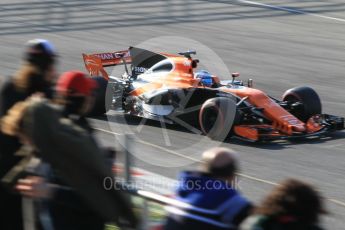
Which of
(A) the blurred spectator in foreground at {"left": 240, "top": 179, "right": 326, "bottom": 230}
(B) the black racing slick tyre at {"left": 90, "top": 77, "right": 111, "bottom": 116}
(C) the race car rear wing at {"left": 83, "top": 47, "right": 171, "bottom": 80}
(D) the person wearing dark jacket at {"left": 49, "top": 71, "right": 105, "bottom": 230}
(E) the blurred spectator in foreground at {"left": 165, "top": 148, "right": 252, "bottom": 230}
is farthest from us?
(C) the race car rear wing at {"left": 83, "top": 47, "right": 171, "bottom": 80}

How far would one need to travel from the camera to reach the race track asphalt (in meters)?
10.2

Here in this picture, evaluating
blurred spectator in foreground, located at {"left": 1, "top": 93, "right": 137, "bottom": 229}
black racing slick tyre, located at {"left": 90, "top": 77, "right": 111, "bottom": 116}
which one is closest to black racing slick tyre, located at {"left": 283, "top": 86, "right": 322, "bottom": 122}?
black racing slick tyre, located at {"left": 90, "top": 77, "right": 111, "bottom": 116}

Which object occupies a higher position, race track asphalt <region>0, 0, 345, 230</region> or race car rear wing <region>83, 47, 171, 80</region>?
race car rear wing <region>83, 47, 171, 80</region>

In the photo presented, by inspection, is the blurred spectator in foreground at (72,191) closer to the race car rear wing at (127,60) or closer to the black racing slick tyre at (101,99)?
the black racing slick tyre at (101,99)

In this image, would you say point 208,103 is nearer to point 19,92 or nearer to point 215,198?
point 19,92

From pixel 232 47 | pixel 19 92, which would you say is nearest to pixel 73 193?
pixel 19 92

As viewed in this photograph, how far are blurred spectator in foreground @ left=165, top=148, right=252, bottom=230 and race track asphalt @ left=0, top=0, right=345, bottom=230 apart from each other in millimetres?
3787

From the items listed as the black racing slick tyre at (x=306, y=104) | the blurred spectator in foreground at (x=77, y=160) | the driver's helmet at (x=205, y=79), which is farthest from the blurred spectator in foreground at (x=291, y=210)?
the driver's helmet at (x=205, y=79)

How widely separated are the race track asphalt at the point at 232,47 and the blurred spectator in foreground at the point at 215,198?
12.4 feet

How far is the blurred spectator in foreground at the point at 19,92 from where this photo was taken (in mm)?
4723

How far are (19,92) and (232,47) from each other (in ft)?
49.7

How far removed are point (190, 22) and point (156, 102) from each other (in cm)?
1070

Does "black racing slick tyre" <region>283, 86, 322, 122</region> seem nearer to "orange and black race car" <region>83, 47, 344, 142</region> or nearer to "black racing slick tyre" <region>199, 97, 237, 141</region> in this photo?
"orange and black race car" <region>83, 47, 344, 142</region>

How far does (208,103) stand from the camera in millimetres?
11367
